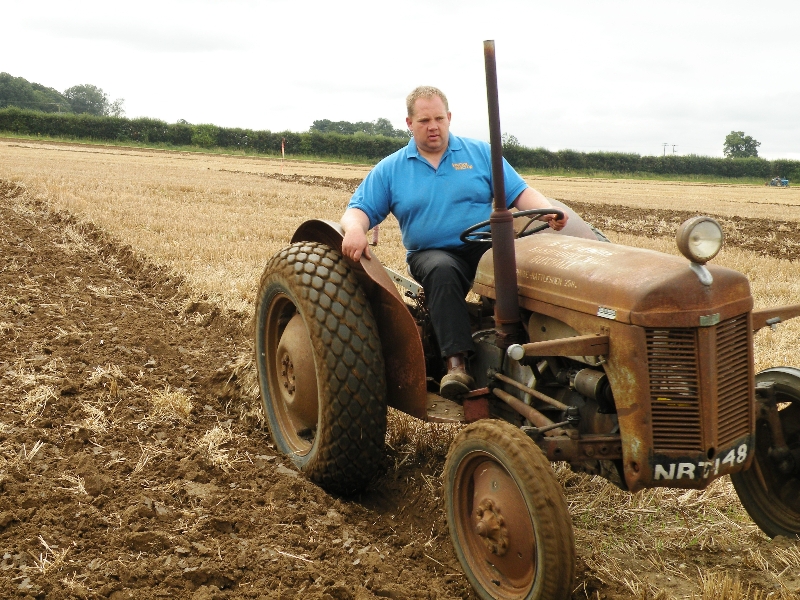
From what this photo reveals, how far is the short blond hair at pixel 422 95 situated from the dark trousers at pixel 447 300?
0.76 metres

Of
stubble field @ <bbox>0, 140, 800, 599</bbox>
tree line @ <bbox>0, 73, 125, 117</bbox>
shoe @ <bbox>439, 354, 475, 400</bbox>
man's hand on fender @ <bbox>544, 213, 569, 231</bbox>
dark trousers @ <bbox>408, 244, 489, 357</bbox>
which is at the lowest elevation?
stubble field @ <bbox>0, 140, 800, 599</bbox>

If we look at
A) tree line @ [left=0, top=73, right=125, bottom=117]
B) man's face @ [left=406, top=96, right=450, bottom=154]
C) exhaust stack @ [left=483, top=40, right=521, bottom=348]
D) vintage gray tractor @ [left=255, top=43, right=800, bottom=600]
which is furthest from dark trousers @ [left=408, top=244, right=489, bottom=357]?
tree line @ [left=0, top=73, right=125, bottom=117]

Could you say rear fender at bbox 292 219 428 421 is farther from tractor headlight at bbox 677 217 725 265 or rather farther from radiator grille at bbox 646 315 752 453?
tractor headlight at bbox 677 217 725 265

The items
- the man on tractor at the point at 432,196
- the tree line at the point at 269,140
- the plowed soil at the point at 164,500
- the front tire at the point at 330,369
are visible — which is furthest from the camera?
the tree line at the point at 269,140

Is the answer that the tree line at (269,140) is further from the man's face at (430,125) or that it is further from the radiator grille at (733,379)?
the radiator grille at (733,379)

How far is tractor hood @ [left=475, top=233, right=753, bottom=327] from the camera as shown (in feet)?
8.09

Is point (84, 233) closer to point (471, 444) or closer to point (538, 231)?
point (538, 231)

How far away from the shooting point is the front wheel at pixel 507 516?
7.70ft

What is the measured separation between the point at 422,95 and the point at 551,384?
5.04 ft

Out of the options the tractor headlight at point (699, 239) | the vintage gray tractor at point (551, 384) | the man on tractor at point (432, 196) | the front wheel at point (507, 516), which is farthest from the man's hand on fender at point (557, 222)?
the front wheel at point (507, 516)

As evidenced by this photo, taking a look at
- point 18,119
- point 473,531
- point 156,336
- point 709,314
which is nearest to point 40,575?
point 473,531

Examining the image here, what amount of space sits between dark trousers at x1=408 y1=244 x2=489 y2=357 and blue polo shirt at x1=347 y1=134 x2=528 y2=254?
0.59 ft

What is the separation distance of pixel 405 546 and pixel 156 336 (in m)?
3.09

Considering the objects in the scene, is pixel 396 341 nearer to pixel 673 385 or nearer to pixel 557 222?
pixel 557 222
